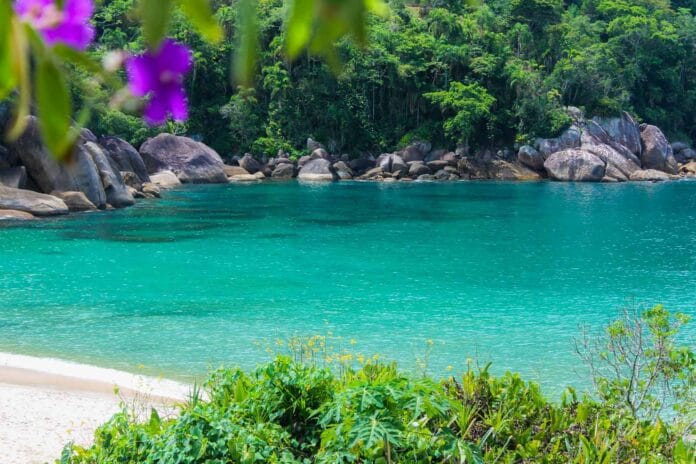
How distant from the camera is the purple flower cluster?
612mm

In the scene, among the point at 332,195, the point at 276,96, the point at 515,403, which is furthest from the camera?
the point at 276,96

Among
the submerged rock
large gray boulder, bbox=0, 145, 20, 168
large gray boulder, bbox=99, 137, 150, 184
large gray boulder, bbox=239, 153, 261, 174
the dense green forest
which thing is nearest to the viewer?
large gray boulder, bbox=0, 145, 20, 168

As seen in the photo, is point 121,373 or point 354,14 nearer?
point 354,14

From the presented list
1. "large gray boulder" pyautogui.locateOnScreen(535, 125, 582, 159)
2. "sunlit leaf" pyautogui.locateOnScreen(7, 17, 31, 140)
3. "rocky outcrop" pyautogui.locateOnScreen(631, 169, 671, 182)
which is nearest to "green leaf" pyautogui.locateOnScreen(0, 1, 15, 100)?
"sunlit leaf" pyautogui.locateOnScreen(7, 17, 31, 140)

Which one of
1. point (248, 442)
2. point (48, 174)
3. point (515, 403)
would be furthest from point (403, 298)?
point (48, 174)

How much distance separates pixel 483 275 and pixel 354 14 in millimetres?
18757

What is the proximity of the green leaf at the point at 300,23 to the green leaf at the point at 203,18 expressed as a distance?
0.07 m

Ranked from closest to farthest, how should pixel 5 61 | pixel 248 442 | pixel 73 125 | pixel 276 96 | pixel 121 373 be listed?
pixel 5 61
pixel 73 125
pixel 248 442
pixel 121 373
pixel 276 96

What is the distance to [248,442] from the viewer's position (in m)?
4.86

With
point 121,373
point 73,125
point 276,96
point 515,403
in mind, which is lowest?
point 121,373

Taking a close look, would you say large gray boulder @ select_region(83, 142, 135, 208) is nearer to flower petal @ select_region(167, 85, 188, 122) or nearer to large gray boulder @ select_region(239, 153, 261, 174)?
large gray boulder @ select_region(239, 153, 261, 174)

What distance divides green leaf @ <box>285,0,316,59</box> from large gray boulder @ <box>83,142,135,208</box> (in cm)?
3225

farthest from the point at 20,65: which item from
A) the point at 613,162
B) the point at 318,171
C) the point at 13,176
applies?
the point at 613,162

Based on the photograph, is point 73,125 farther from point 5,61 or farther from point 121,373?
point 121,373
